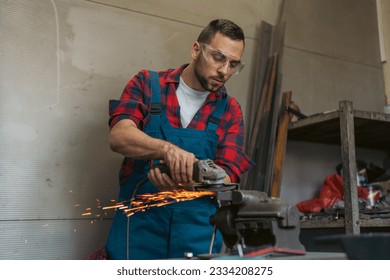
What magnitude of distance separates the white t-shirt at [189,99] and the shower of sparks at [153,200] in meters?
0.39

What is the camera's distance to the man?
187 centimetres

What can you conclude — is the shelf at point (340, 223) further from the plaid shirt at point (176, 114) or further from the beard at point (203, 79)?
the beard at point (203, 79)

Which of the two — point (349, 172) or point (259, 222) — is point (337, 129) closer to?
point (349, 172)

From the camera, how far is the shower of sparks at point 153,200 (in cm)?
191

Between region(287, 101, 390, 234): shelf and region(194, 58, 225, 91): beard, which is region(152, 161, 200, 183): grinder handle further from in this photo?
region(287, 101, 390, 234): shelf

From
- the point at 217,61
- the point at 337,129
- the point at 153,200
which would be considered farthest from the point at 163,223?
the point at 337,129

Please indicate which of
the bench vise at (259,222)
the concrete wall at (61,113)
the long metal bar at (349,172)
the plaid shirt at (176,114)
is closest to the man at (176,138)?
the plaid shirt at (176,114)

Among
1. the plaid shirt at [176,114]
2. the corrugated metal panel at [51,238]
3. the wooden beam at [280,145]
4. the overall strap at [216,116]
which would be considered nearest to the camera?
the plaid shirt at [176,114]

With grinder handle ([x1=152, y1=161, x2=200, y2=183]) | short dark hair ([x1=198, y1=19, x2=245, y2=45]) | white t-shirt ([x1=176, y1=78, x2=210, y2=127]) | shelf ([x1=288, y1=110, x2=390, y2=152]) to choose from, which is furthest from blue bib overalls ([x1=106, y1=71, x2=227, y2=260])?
shelf ([x1=288, y1=110, x2=390, y2=152])

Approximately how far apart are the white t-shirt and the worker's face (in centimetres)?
7

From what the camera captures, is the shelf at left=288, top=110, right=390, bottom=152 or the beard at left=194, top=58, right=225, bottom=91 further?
the shelf at left=288, top=110, right=390, bottom=152

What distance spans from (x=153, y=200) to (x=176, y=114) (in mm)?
388

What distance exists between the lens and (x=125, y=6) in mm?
2684
